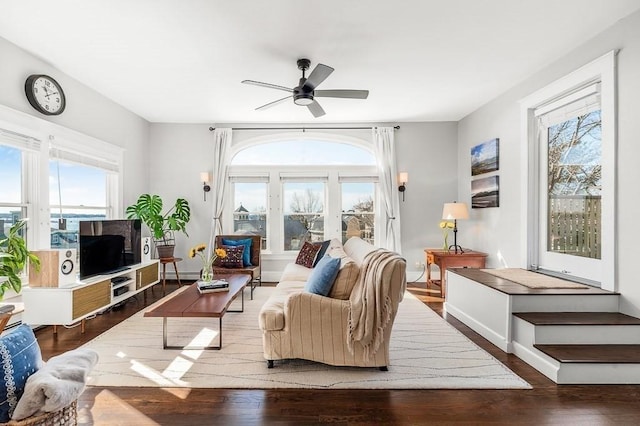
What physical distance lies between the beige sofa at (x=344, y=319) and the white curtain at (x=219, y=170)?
3449 millimetres

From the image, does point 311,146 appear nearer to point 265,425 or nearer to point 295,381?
point 295,381

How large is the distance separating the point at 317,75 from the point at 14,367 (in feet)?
9.28

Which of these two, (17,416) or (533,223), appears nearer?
(17,416)

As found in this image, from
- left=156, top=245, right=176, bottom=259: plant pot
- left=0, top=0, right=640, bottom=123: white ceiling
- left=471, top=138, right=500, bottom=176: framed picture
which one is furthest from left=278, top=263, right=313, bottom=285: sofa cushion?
left=471, top=138, right=500, bottom=176: framed picture

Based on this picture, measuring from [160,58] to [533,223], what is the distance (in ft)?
15.1

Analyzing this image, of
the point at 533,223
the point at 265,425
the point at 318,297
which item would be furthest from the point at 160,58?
the point at 533,223

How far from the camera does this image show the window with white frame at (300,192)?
233 inches

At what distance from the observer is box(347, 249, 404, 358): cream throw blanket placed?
2.36m

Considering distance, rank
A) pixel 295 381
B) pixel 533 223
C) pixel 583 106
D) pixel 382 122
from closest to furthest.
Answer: pixel 295 381, pixel 583 106, pixel 533 223, pixel 382 122

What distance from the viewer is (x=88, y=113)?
429cm

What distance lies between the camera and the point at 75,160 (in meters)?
4.11

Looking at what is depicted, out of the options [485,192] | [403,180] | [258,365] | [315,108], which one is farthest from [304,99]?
[485,192]

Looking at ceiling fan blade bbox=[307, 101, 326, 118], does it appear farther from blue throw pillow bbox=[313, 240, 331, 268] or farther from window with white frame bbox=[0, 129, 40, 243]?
window with white frame bbox=[0, 129, 40, 243]

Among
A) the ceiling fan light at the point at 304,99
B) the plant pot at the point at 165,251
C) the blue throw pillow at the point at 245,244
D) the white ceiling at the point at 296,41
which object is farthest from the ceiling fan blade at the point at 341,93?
the plant pot at the point at 165,251
